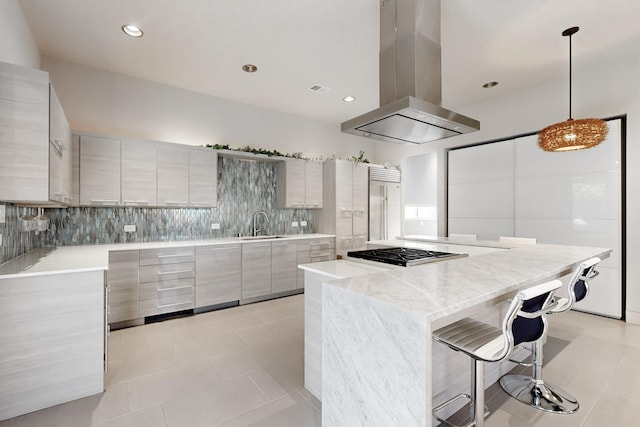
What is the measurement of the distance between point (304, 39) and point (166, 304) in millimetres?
3279

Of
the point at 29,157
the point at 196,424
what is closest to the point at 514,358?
the point at 196,424

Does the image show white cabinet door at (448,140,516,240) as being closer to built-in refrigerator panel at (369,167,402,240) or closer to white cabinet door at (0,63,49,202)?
built-in refrigerator panel at (369,167,402,240)

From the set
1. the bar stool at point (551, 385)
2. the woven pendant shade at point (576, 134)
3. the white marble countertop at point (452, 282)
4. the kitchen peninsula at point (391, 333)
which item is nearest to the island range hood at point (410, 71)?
the woven pendant shade at point (576, 134)

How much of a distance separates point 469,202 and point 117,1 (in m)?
4.90

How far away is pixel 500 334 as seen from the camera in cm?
153

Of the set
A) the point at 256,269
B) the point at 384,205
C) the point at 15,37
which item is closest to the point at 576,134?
the point at 384,205

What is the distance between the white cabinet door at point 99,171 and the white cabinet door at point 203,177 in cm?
80

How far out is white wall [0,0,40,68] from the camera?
6.82 ft

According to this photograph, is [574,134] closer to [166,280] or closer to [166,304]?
[166,280]

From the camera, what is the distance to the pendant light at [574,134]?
256 centimetres

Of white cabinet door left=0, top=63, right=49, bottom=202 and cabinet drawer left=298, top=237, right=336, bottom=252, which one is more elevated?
white cabinet door left=0, top=63, right=49, bottom=202

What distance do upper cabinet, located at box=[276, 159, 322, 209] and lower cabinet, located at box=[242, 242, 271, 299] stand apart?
92cm

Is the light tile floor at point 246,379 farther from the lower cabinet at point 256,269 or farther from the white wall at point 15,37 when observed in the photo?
the white wall at point 15,37

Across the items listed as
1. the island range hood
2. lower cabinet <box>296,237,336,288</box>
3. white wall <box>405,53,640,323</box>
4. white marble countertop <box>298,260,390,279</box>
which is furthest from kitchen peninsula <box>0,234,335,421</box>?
white wall <box>405,53,640,323</box>
